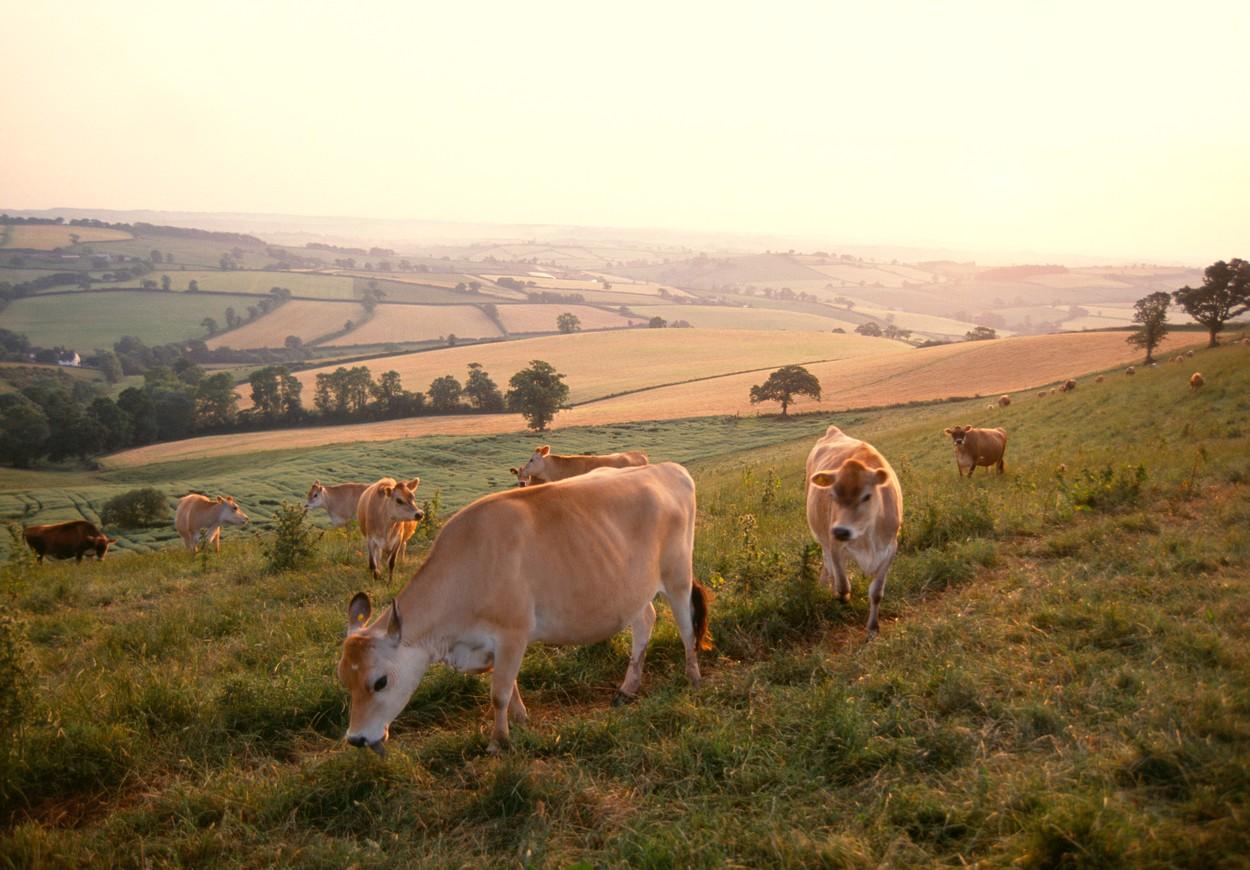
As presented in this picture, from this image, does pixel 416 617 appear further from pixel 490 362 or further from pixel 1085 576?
pixel 490 362

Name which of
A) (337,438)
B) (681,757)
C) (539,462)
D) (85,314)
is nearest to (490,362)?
(337,438)

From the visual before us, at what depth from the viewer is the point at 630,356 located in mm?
93375

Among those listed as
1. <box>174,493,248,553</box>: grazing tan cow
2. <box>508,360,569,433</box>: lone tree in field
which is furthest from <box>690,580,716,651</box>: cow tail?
<box>508,360,569,433</box>: lone tree in field

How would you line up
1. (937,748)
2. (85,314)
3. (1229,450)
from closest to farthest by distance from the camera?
(937,748), (1229,450), (85,314)

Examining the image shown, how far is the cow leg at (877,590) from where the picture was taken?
7977 millimetres

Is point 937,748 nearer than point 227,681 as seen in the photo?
Yes

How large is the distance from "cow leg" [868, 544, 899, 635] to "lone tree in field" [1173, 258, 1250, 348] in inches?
1728

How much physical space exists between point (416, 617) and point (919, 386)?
2352 inches

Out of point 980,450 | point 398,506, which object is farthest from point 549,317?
point 398,506

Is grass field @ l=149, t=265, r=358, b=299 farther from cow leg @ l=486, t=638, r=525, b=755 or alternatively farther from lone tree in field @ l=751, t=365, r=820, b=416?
cow leg @ l=486, t=638, r=525, b=755

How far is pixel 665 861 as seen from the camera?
4.31 metres

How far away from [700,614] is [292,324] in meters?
115

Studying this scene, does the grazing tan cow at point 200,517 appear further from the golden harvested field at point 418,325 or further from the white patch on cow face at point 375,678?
the golden harvested field at point 418,325

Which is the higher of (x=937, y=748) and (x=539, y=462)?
(x=937, y=748)
